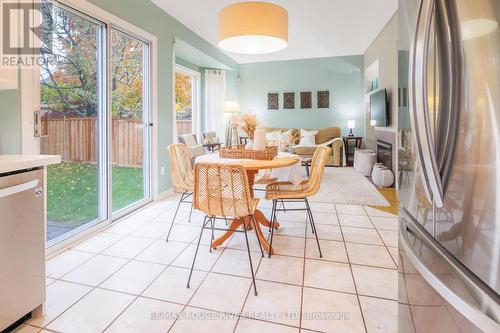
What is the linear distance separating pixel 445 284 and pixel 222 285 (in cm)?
137

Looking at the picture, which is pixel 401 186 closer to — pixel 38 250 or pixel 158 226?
pixel 38 250

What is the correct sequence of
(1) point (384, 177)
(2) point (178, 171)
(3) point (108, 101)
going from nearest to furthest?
(2) point (178, 171) < (3) point (108, 101) < (1) point (384, 177)

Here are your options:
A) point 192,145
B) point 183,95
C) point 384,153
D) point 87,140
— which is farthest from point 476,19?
point 183,95

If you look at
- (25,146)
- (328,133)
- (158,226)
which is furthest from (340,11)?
(25,146)

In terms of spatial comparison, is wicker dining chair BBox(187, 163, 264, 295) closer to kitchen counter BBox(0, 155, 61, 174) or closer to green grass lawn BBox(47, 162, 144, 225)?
kitchen counter BBox(0, 155, 61, 174)

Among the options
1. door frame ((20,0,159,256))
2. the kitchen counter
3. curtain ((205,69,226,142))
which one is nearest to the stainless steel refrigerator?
the kitchen counter

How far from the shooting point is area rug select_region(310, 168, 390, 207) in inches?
151

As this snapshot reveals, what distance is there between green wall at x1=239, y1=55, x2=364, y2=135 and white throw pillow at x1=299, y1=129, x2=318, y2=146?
0.50 metres

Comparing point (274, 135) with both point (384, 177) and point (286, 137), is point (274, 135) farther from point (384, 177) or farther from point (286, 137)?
point (384, 177)

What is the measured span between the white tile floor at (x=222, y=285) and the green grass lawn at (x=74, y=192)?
0.29 meters

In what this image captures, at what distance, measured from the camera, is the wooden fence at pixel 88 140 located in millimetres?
2463

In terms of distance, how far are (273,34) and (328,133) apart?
4.98 m

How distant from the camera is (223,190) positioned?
181cm

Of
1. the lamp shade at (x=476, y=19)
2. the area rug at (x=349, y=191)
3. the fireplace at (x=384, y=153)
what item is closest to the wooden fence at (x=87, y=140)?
the area rug at (x=349, y=191)
